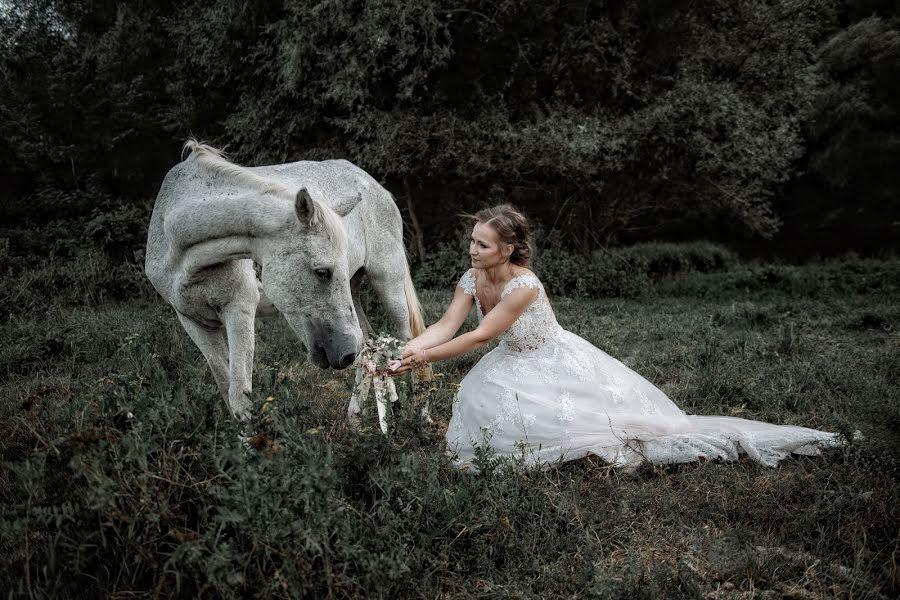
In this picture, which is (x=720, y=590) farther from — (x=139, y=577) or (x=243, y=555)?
(x=139, y=577)

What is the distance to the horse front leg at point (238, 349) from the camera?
350cm

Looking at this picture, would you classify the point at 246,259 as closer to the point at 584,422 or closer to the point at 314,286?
the point at 314,286

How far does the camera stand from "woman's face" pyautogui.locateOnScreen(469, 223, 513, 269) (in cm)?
382

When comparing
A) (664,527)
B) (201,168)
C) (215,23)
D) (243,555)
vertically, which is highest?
(215,23)

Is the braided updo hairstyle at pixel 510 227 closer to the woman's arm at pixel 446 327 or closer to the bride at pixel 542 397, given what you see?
the bride at pixel 542 397

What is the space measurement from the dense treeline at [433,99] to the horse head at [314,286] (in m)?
8.36

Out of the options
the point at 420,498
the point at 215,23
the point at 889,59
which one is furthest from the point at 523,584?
the point at 889,59

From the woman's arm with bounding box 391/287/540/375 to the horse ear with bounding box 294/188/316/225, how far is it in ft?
3.02

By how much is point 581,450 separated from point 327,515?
5.98 feet

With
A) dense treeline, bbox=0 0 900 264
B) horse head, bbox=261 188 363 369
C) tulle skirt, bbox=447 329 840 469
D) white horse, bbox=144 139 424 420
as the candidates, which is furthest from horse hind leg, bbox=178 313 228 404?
dense treeline, bbox=0 0 900 264

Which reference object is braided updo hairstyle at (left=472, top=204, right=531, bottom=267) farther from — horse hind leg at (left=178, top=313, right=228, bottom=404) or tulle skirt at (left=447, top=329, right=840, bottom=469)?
horse hind leg at (left=178, top=313, right=228, bottom=404)

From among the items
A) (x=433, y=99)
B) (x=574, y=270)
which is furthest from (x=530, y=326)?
(x=433, y=99)

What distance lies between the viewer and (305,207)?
9.89ft

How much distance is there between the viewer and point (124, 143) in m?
13.7
